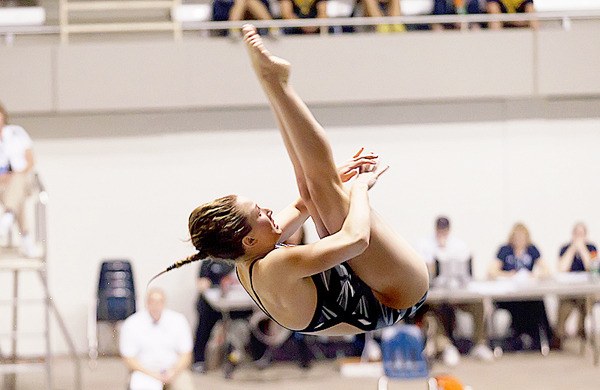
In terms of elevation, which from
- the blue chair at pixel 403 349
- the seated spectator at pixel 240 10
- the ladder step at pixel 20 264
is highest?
the seated spectator at pixel 240 10

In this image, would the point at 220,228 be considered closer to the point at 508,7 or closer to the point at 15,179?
the point at 15,179

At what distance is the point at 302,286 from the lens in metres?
3.41

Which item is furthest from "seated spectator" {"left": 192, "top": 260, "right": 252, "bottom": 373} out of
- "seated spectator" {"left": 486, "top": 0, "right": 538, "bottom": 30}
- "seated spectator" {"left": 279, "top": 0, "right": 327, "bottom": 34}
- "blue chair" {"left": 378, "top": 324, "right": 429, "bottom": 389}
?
"seated spectator" {"left": 486, "top": 0, "right": 538, "bottom": 30}

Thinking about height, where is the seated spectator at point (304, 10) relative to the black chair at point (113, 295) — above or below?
above

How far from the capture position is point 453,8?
33.4 feet

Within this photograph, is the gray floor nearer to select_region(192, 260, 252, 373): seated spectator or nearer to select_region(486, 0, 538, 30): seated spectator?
select_region(192, 260, 252, 373): seated spectator

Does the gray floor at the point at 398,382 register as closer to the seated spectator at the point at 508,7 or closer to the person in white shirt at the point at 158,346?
the person in white shirt at the point at 158,346

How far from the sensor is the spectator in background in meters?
7.18

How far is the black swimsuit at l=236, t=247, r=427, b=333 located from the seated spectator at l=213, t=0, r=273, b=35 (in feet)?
21.6

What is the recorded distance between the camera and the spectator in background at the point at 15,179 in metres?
7.18

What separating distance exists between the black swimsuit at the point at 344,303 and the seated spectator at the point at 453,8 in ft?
22.6

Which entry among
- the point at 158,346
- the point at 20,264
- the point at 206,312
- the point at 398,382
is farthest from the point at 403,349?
the point at 20,264

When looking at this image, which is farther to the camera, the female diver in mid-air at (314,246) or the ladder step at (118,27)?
the ladder step at (118,27)

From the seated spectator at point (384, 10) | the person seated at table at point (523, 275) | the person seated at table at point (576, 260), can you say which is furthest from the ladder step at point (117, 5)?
the person seated at table at point (576, 260)
